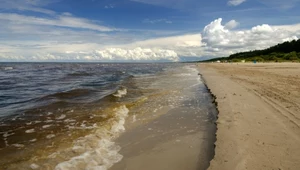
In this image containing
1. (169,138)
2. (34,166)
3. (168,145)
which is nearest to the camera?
(34,166)

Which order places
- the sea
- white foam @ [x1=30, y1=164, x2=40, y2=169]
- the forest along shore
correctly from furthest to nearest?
the sea < white foam @ [x1=30, y1=164, x2=40, y2=169] < the forest along shore

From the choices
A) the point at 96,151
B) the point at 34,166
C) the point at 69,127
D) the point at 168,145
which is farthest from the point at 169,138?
the point at 69,127

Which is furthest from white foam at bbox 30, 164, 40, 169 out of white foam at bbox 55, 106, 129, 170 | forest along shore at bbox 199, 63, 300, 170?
forest along shore at bbox 199, 63, 300, 170

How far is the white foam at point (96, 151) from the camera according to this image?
4.53 m

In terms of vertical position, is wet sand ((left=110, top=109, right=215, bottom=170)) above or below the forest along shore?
below

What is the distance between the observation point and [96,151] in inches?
207

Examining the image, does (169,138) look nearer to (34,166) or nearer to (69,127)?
(34,166)

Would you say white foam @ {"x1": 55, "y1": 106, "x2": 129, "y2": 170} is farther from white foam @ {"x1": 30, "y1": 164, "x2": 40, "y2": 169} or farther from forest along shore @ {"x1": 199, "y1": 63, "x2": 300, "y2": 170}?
forest along shore @ {"x1": 199, "y1": 63, "x2": 300, "y2": 170}

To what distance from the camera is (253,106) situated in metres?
8.41

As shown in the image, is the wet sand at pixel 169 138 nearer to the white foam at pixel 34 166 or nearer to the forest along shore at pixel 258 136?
the forest along shore at pixel 258 136

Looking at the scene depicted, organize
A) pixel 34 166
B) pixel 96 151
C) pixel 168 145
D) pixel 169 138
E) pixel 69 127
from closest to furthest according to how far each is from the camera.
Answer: pixel 34 166 → pixel 96 151 → pixel 168 145 → pixel 169 138 → pixel 69 127

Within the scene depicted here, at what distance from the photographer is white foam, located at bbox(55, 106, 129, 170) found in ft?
14.9

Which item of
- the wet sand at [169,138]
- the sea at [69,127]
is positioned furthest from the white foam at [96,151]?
the wet sand at [169,138]

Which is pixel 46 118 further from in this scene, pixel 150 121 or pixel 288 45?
pixel 288 45
